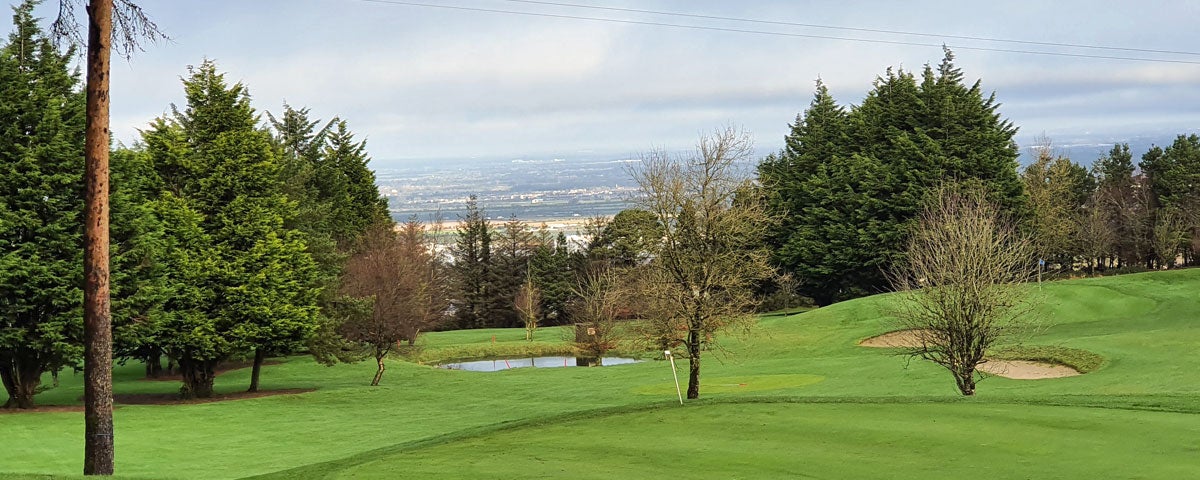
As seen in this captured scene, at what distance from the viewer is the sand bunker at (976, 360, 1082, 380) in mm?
30234

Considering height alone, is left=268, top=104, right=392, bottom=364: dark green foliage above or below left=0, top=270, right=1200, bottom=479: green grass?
above

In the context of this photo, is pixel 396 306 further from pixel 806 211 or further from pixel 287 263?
pixel 806 211

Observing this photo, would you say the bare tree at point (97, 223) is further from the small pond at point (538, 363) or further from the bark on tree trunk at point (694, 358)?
the small pond at point (538, 363)

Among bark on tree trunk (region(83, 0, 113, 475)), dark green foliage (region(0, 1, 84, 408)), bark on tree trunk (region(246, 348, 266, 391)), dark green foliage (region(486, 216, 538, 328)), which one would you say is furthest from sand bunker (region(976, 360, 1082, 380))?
dark green foliage (region(486, 216, 538, 328))

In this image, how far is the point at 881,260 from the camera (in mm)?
57750

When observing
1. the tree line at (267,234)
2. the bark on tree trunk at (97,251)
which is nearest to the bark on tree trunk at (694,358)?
the tree line at (267,234)

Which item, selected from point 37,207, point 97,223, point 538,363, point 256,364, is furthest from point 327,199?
point 97,223

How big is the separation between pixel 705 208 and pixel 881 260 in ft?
121

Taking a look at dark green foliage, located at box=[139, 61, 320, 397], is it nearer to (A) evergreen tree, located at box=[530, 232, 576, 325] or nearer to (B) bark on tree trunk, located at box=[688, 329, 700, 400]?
(B) bark on tree trunk, located at box=[688, 329, 700, 400]

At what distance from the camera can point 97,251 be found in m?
14.1

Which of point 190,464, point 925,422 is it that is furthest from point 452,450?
point 925,422

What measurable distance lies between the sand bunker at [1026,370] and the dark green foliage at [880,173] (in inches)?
863

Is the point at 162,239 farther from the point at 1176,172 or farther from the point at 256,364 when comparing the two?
the point at 1176,172

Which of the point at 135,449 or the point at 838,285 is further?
the point at 838,285
